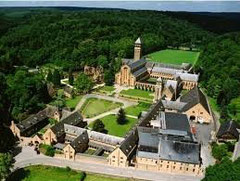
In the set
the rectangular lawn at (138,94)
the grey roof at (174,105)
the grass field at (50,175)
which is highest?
the grey roof at (174,105)

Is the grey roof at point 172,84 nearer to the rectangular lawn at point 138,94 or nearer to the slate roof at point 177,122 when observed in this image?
the rectangular lawn at point 138,94

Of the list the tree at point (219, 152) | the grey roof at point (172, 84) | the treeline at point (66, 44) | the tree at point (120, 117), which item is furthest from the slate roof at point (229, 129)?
the treeline at point (66, 44)

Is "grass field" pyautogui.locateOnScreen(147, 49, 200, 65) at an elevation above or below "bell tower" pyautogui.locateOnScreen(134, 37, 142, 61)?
below

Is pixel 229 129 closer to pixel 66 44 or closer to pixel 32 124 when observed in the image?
pixel 32 124

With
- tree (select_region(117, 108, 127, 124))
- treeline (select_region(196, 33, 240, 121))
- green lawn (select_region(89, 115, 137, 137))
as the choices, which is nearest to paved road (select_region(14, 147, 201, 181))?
green lawn (select_region(89, 115, 137, 137))

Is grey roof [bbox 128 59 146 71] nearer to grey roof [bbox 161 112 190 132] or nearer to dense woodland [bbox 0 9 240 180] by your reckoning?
dense woodland [bbox 0 9 240 180]

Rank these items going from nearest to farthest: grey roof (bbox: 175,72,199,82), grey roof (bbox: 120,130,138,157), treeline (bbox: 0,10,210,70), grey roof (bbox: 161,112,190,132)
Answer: grey roof (bbox: 120,130,138,157)
grey roof (bbox: 161,112,190,132)
grey roof (bbox: 175,72,199,82)
treeline (bbox: 0,10,210,70)

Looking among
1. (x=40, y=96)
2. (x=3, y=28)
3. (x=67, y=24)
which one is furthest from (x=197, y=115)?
(x=3, y=28)
